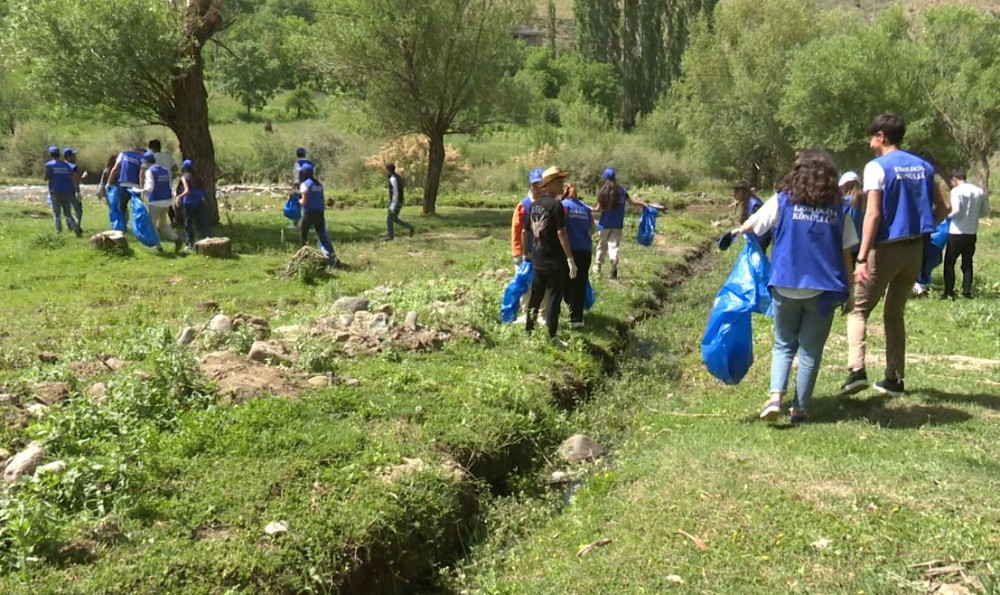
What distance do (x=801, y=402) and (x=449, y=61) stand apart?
750 inches

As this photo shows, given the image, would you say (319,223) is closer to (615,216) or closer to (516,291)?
(615,216)

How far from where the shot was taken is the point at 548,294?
873cm

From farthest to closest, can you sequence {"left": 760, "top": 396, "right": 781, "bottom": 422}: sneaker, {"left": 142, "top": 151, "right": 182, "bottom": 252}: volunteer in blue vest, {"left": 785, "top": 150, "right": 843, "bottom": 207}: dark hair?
{"left": 142, "top": 151, "right": 182, "bottom": 252}: volunteer in blue vest, {"left": 760, "top": 396, "right": 781, "bottom": 422}: sneaker, {"left": 785, "top": 150, "right": 843, "bottom": 207}: dark hair

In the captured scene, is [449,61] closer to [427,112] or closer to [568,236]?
[427,112]

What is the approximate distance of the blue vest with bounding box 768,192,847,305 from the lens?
554cm

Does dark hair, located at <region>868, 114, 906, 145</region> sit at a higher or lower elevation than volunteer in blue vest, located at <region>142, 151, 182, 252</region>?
higher

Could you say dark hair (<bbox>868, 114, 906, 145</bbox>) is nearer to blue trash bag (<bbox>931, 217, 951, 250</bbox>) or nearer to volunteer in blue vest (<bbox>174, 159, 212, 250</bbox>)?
blue trash bag (<bbox>931, 217, 951, 250</bbox>)

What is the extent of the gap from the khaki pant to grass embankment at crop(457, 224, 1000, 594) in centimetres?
40

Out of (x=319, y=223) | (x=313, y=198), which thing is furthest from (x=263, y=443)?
(x=313, y=198)

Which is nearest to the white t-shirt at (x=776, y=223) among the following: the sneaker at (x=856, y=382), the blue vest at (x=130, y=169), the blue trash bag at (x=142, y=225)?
the sneaker at (x=856, y=382)

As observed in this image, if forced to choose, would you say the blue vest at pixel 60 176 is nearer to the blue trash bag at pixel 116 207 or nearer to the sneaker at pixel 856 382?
the blue trash bag at pixel 116 207

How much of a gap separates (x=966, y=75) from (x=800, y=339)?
31.4 metres

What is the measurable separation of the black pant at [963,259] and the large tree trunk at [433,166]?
645 inches

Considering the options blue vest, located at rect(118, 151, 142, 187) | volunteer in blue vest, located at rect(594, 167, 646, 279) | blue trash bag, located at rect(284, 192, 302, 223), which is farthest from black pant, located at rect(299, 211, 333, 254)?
volunteer in blue vest, located at rect(594, 167, 646, 279)
